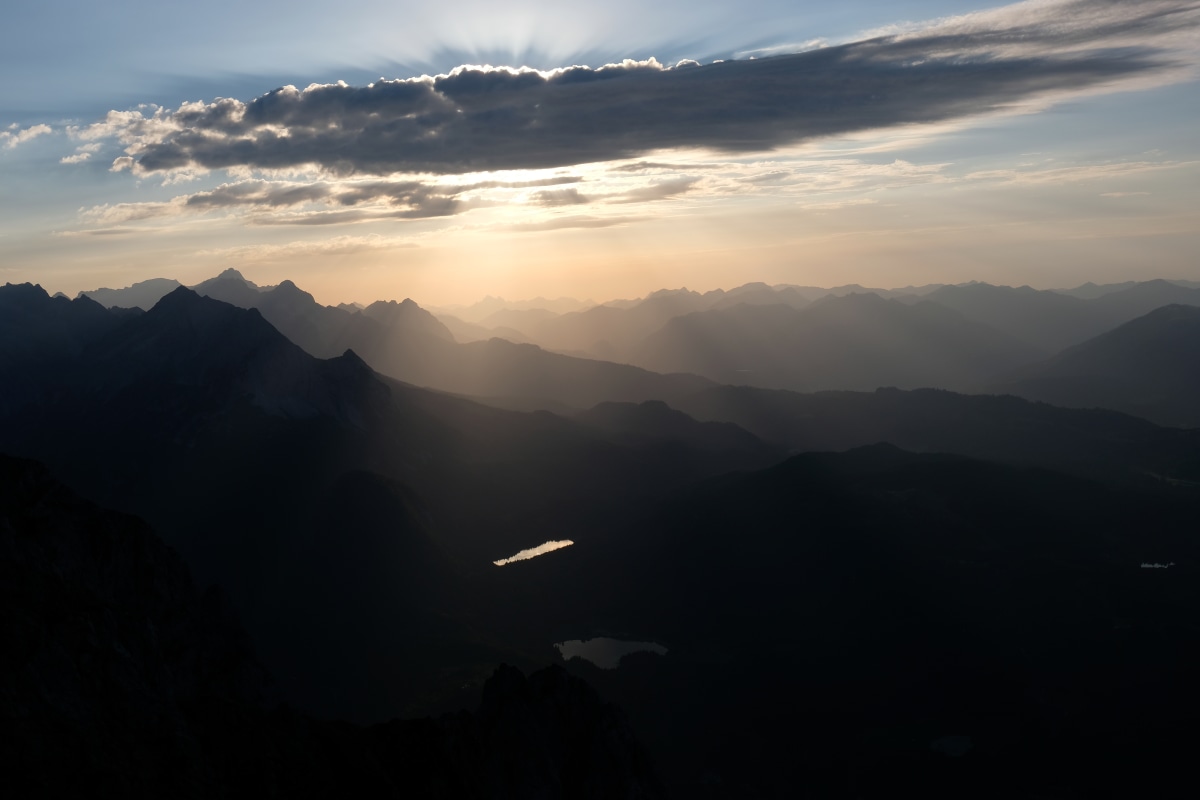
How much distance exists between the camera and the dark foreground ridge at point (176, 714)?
5959cm

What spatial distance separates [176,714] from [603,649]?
103552mm

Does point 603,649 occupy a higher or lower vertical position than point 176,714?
lower

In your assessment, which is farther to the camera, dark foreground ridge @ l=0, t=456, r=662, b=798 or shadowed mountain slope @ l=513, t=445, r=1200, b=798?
shadowed mountain slope @ l=513, t=445, r=1200, b=798

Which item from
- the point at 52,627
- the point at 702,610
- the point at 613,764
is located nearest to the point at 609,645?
the point at 702,610

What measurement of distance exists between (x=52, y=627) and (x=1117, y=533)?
195404 millimetres

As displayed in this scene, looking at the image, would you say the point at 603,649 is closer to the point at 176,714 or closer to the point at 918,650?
the point at 918,650

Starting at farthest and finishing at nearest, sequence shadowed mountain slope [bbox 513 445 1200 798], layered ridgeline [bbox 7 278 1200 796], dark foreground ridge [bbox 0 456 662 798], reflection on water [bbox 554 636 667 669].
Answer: reflection on water [bbox 554 636 667 669] < layered ridgeline [bbox 7 278 1200 796] < shadowed mountain slope [bbox 513 445 1200 798] < dark foreground ridge [bbox 0 456 662 798]

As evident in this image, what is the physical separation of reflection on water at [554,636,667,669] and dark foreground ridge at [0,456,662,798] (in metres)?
66.4

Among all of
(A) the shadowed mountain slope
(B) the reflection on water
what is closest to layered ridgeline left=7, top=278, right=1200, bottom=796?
(A) the shadowed mountain slope

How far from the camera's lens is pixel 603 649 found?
16212cm

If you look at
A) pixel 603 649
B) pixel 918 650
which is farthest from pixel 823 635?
pixel 603 649

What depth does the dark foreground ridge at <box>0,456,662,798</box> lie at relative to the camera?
59.6 meters

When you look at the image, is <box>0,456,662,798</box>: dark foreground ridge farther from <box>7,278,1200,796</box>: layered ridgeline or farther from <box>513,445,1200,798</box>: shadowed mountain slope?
<box>513,445,1200,798</box>: shadowed mountain slope

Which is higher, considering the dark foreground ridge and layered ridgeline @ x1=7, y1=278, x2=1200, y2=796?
the dark foreground ridge
